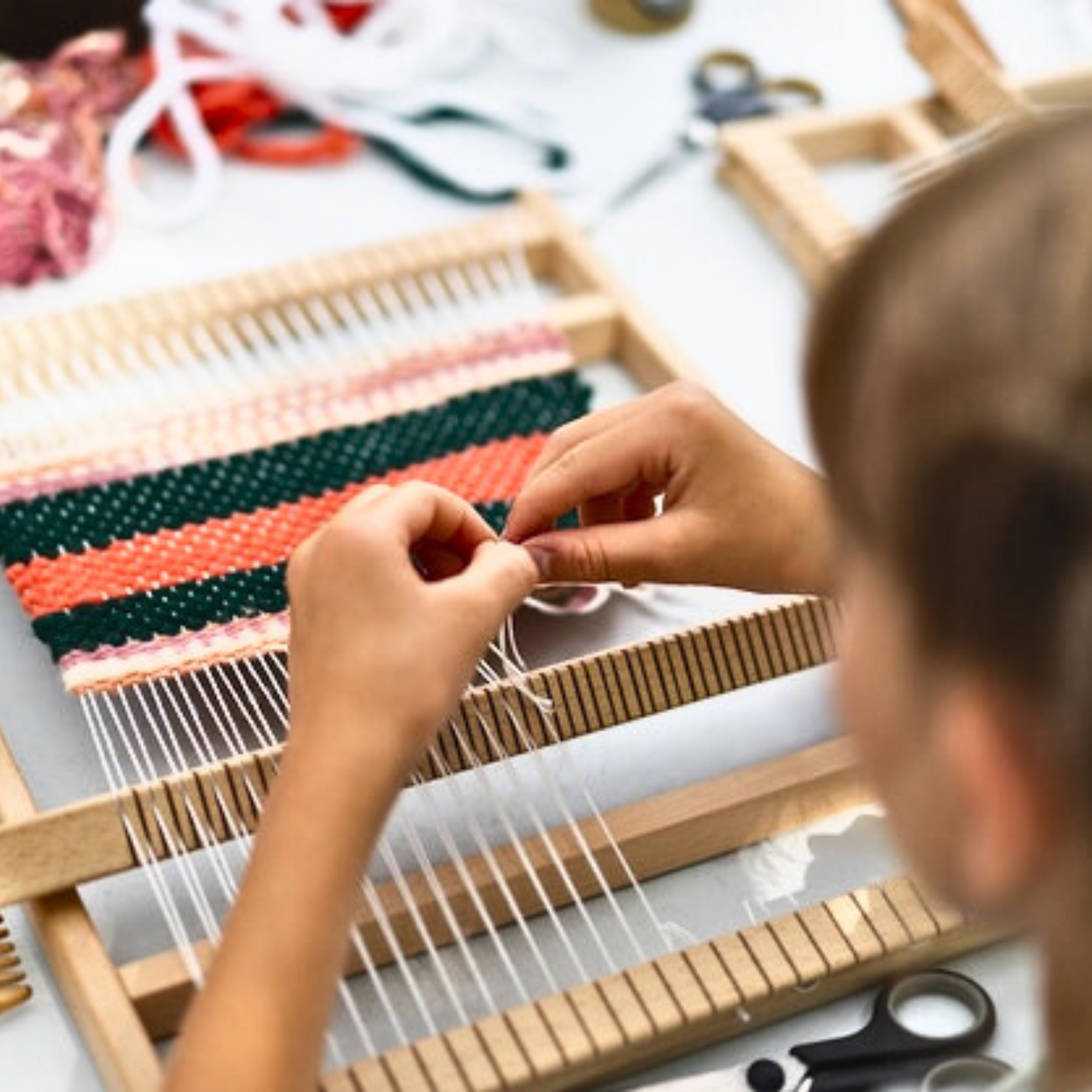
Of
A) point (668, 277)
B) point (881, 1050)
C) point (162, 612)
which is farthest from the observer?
point (668, 277)

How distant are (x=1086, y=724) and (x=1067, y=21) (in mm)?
1411

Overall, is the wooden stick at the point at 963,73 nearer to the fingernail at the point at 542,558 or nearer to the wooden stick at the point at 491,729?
the wooden stick at the point at 491,729

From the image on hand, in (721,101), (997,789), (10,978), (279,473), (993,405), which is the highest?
(993,405)

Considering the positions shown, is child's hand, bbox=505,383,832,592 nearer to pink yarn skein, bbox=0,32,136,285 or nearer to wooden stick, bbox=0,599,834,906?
wooden stick, bbox=0,599,834,906

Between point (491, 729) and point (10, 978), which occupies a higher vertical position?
point (491, 729)

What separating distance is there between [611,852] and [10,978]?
0.34 metres

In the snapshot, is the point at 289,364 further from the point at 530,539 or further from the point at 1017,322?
the point at 1017,322

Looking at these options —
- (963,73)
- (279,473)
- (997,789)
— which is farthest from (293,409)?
(997,789)

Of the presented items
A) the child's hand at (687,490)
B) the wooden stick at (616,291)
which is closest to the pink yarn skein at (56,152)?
the wooden stick at (616,291)

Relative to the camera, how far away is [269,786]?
41.0 inches

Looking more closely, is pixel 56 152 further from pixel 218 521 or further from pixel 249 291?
pixel 218 521

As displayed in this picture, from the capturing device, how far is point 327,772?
877mm

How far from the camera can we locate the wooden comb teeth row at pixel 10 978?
3.44 ft

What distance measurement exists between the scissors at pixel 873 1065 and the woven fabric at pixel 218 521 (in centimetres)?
39
